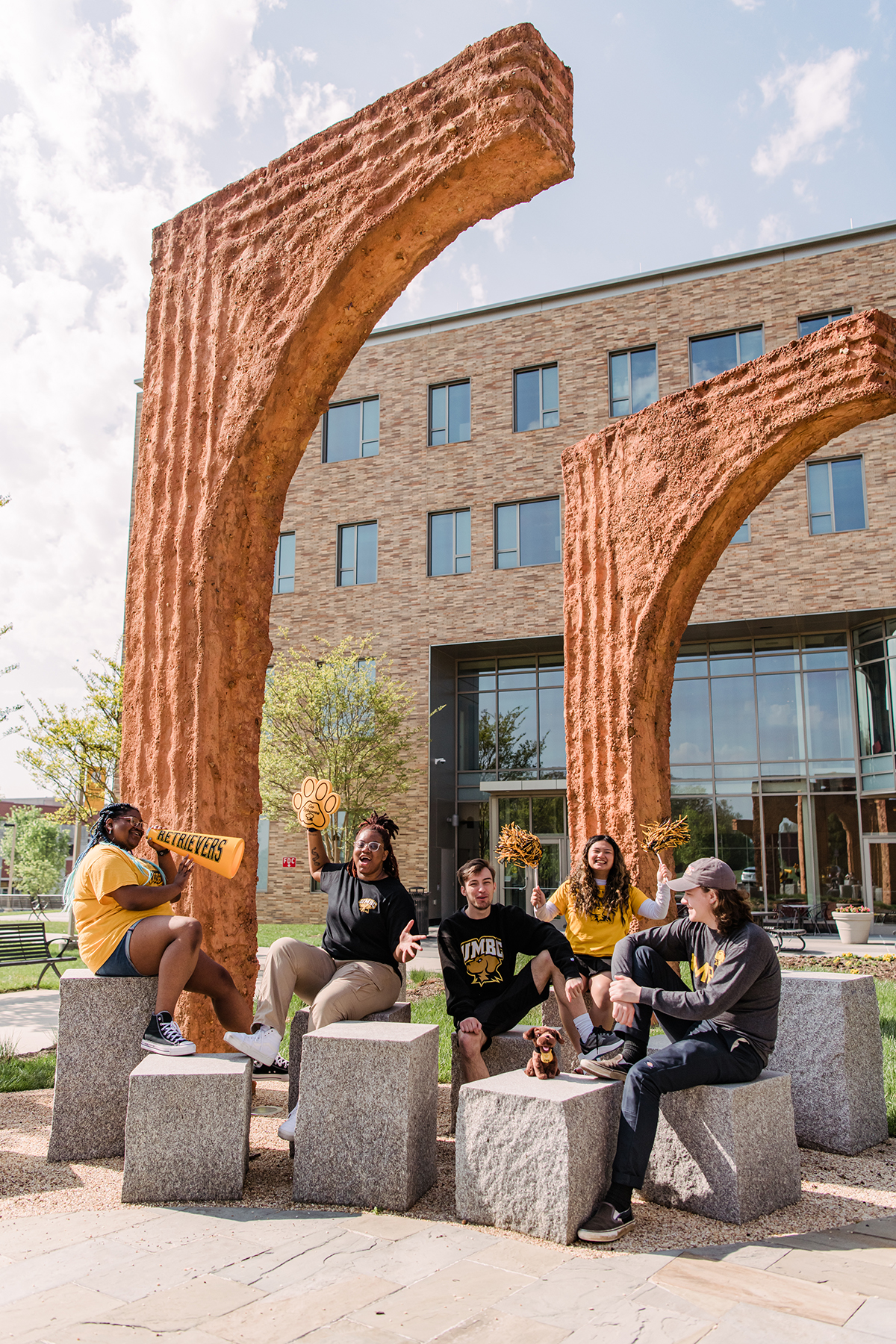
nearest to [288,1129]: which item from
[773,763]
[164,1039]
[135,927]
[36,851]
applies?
[164,1039]

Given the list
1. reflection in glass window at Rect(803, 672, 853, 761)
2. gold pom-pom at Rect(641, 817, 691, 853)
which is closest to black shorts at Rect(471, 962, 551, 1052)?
gold pom-pom at Rect(641, 817, 691, 853)

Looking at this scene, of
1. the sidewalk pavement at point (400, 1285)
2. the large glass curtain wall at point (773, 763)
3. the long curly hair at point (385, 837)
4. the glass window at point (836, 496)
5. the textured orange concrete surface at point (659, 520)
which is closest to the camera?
the sidewalk pavement at point (400, 1285)

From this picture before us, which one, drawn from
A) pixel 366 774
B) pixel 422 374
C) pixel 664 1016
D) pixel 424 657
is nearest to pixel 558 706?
pixel 424 657

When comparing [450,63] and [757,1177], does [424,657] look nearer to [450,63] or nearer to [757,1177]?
[450,63]

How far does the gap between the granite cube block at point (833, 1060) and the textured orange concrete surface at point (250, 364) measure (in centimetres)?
304

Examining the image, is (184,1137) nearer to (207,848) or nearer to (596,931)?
(207,848)

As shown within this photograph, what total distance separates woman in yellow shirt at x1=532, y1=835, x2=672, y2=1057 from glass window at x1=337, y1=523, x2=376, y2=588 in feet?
58.2

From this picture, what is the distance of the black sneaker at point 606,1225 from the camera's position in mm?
3391

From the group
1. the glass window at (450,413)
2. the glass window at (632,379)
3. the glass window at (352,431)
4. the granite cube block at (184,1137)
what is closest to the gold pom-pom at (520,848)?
the granite cube block at (184,1137)

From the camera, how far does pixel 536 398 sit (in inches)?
867

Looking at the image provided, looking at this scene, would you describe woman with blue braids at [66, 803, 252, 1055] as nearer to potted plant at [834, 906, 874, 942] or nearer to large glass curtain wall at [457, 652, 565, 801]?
potted plant at [834, 906, 874, 942]

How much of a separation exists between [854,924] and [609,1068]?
1468cm

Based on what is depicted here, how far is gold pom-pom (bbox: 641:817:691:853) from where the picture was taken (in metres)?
6.87

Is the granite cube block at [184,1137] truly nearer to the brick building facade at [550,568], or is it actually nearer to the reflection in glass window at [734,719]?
the brick building facade at [550,568]
